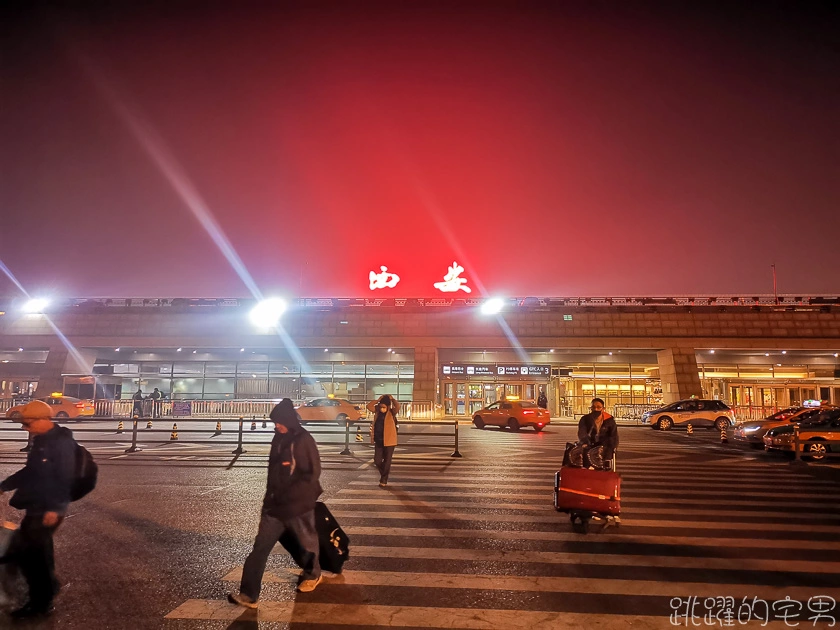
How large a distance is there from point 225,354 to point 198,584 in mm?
38493

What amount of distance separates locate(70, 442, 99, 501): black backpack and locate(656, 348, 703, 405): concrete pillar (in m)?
37.6

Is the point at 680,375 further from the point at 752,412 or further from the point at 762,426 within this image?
the point at 762,426

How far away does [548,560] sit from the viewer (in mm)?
Answer: 6590

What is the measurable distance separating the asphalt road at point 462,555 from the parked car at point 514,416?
1378 centimetres

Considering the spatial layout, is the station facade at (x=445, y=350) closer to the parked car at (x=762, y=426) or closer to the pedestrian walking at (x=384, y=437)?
the parked car at (x=762, y=426)

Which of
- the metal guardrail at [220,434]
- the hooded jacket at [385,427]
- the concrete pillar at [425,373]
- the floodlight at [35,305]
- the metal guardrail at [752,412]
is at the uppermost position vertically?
the floodlight at [35,305]

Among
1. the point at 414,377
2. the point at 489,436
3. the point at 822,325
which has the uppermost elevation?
the point at 822,325

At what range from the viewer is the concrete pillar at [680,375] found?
37.3 metres

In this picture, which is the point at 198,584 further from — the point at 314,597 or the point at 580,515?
the point at 580,515

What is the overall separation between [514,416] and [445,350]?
547 inches

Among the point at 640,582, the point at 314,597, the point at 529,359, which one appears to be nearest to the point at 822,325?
the point at 529,359

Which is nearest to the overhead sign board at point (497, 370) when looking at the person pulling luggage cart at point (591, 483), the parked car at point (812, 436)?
the parked car at point (812, 436)

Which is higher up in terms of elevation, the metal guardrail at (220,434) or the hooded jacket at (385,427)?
the hooded jacket at (385,427)

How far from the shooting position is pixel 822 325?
3778cm
